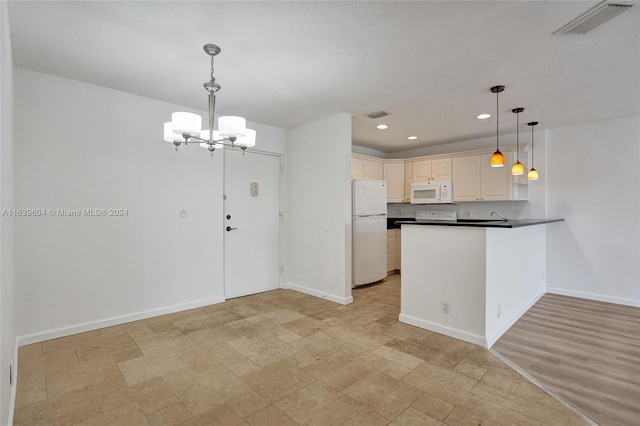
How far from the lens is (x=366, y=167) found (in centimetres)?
A: 576

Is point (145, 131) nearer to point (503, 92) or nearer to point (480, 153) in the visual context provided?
point (503, 92)

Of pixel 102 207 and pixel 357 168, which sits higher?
pixel 357 168

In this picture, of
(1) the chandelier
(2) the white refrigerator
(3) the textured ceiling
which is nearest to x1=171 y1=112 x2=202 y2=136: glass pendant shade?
(1) the chandelier

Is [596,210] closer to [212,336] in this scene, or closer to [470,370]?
[470,370]

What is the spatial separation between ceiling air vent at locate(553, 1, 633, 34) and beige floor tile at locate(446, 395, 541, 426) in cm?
260

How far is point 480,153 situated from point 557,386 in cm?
397

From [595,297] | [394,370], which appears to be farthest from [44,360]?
[595,297]

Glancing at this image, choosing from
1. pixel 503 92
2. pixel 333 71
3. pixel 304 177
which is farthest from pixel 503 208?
pixel 333 71

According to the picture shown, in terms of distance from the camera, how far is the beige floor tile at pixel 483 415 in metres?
1.81

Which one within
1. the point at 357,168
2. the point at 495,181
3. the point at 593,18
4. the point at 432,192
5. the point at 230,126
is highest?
the point at 593,18

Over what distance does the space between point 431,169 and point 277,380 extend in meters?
4.87

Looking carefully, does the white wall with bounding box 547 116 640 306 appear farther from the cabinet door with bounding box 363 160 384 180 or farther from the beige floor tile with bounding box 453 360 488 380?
the beige floor tile with bounding box 453 360 488 380

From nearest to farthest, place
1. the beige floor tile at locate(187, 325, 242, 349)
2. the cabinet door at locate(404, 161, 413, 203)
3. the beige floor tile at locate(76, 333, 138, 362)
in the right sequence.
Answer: the beige floor tile at locate(76, 333, 138, 362) → the beige floor tile at locate(187, 325, 242, 349) → the cabinet door at locate(404, 161, 413, 203)

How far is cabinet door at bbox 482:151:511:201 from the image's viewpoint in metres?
4.93
